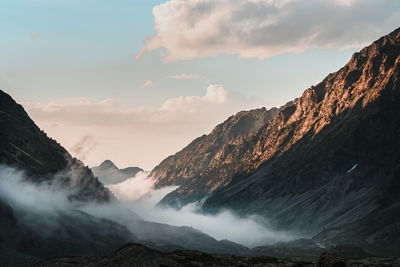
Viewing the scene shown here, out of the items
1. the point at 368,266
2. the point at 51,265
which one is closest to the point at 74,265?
the point at 51,265

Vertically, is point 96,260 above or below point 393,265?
below

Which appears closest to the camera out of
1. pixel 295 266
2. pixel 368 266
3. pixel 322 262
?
pixel 322 262

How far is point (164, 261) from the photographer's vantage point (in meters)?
103

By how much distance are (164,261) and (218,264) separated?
21.0 m

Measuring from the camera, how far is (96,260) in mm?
102562

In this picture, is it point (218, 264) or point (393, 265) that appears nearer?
point (393, 265)

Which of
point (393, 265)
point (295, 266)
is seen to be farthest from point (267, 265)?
point (393, 265)

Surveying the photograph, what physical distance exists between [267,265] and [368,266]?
2262cm

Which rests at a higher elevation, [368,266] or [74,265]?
[368,266]

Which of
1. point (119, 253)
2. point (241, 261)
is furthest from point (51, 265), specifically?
point (241, 261)

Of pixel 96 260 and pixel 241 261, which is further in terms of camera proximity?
pixel 241 261

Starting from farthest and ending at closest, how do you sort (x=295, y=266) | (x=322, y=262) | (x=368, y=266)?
(x=295, y=266)
(x=368, y=266)
(x=322, y=262)

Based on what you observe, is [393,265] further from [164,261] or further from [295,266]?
[164,261]

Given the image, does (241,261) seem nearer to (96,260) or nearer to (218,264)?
(218,264)
